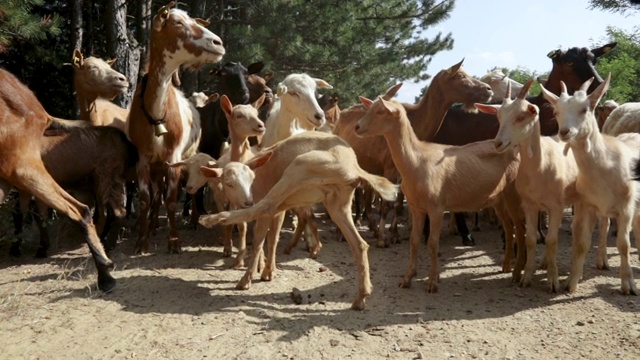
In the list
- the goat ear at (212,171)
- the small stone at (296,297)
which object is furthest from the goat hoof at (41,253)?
the small stone at (296,297)

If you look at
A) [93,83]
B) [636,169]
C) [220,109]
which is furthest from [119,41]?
[636,169]

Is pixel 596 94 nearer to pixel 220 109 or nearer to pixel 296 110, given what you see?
pixel 296 110

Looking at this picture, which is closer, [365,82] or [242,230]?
[242,230]

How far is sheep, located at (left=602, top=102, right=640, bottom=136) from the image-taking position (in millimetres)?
8594

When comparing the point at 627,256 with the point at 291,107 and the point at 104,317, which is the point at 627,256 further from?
the point at 104,317

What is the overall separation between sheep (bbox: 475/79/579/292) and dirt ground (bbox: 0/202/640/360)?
15.9 inches

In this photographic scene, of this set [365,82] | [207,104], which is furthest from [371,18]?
[207,104]

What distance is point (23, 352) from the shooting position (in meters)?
4.39

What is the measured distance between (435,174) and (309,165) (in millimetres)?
1490

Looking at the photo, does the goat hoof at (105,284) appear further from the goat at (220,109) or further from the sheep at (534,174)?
the sheep at (534,174)

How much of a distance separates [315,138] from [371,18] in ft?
27.0

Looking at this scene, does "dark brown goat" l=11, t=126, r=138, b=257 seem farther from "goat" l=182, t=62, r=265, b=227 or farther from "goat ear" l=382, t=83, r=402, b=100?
Result: "goat ear" l=382, t=83, r=402, b=100

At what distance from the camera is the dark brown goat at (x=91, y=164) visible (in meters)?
6.65

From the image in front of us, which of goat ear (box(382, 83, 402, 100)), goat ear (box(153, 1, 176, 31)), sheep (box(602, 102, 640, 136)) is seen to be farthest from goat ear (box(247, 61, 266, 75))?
sheep (box(602, 102, 640, 136))
